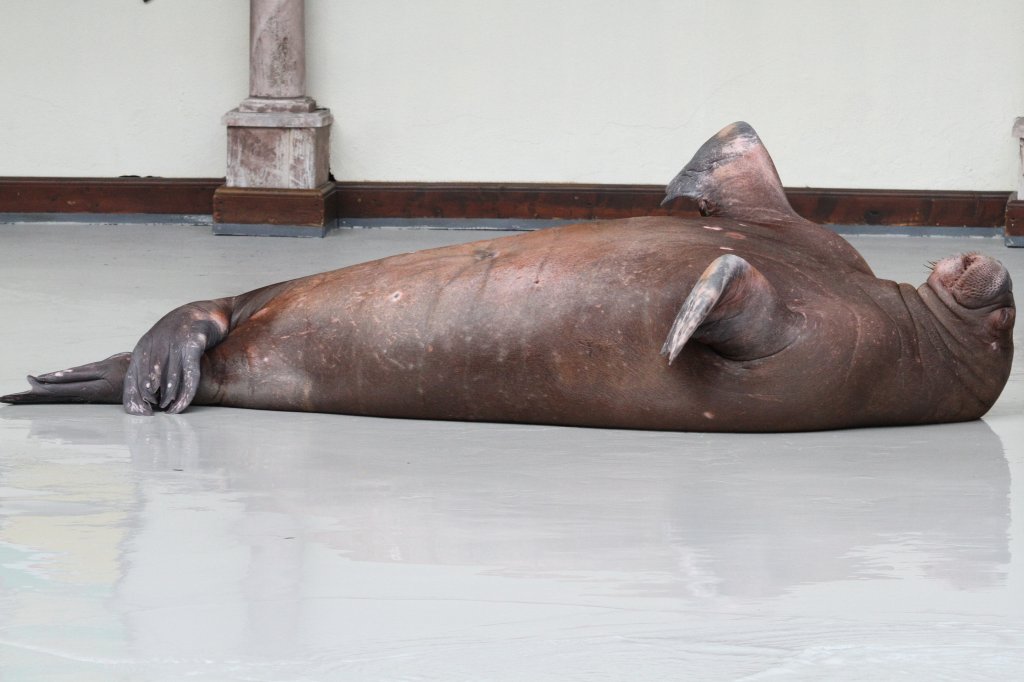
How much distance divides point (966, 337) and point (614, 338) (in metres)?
0.96

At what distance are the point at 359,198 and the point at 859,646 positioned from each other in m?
6.03

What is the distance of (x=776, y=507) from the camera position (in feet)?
10.8

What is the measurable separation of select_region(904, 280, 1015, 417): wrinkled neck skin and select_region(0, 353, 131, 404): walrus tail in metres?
2.18

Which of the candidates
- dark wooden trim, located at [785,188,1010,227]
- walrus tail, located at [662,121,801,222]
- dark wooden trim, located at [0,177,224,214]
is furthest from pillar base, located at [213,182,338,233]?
walrus tail, located at [662,121,801,222]

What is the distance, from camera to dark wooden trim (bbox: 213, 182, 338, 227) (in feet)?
25.6

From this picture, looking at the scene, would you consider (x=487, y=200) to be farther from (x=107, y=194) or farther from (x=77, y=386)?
(x=77, y=386)

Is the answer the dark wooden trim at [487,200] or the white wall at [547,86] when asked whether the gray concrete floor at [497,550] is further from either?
the white wall at [547,86]

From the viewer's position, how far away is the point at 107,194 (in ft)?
26.8

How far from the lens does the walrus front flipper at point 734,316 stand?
11.3ft

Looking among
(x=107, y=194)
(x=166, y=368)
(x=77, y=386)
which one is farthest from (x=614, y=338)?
(x=107, y=194)

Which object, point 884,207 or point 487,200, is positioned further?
point 487,200

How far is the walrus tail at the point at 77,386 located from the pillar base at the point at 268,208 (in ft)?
11.8

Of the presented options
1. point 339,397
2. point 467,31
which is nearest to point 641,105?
point 467,31

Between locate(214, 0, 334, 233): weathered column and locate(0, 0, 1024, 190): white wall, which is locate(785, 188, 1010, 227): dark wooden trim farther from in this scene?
locate(214, 0, 334, 233): weathered column
